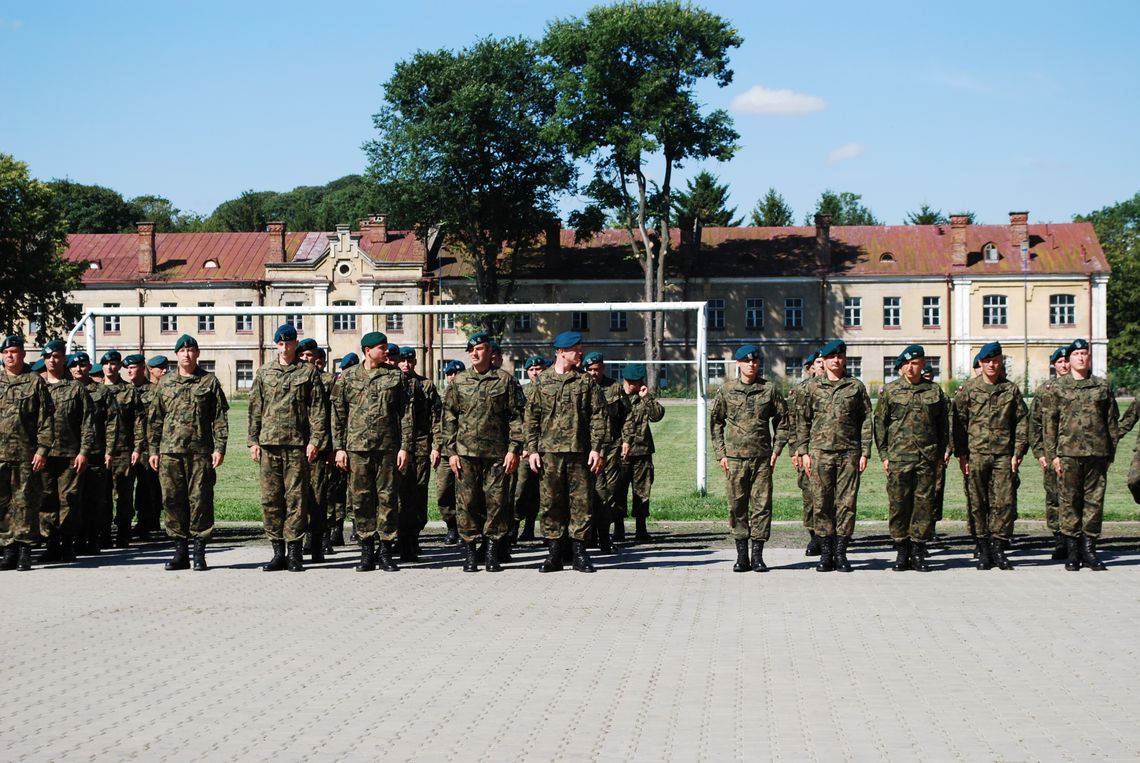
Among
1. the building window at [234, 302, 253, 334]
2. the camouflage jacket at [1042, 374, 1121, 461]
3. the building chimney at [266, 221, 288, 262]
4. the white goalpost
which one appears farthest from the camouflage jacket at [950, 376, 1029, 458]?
the building chimney at [266, 221, 288, 262]

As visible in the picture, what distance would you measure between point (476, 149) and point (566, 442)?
158ft

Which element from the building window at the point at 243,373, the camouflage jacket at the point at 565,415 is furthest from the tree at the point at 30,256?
the camouflage jacket at the point at 565,415

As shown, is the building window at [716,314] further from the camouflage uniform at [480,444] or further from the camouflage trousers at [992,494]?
the camouflage uniform at [480,444]

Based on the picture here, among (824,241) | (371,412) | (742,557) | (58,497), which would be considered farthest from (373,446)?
(824,241)

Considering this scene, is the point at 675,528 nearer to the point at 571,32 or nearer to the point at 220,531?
the point at 220,531

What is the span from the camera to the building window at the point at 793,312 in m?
66.4

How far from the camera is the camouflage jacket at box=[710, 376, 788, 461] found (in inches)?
457

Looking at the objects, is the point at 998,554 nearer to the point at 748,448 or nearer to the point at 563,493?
the point at 748,448

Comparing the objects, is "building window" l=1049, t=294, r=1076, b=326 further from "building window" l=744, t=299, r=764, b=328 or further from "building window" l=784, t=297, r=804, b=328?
"building window" l=744, t=299, r=764, b=328

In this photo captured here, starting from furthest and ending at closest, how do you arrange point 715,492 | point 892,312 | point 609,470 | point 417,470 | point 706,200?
1. point 706,200
2. point 892,312
3. point 715,492
4. point 609,470
5. point 417,470

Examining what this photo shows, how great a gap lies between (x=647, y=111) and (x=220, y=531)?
43089 mm

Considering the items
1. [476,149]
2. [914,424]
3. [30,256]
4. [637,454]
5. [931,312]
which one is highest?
Result: [476,149]

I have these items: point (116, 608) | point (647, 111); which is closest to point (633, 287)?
point (647, 111)

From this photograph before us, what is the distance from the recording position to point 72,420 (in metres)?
12.4
